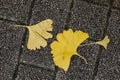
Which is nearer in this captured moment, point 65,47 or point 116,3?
point 65,47

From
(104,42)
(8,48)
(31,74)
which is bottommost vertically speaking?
(31,74)

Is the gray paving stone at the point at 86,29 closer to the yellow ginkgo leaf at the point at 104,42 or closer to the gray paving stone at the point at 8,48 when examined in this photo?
the yellow ginkgo leaf at the point at 104,42

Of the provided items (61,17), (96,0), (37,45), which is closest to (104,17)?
(96,0)

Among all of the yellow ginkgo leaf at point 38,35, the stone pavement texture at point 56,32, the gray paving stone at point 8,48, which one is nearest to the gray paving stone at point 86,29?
the stone pavement texture at point 56,32

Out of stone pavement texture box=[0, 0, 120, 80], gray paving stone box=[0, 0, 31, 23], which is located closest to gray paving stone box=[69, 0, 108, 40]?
stone pavement texture box=[0, 0, 120, 80]

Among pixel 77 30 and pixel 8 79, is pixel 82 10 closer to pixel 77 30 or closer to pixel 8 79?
pixel 77 30

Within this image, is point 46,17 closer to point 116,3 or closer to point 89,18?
point 89,18

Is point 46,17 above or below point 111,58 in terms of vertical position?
above

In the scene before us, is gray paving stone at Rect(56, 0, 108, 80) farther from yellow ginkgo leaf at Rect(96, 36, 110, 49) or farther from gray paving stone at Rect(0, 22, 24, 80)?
gray paving stone at Rect(0, 22, 24, 80)

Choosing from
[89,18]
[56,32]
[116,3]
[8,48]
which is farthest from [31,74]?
[116,3]
